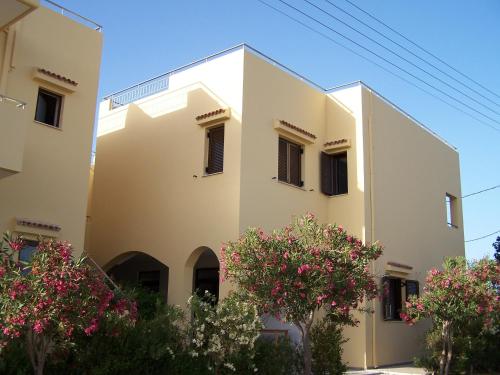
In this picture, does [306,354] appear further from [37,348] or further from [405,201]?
[405,201]

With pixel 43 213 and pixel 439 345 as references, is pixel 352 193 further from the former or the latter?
pixel 43 213

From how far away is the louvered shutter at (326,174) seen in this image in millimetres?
16094

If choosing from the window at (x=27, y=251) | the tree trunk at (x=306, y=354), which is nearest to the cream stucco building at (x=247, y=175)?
the tree trunk at (x=306, y=354)

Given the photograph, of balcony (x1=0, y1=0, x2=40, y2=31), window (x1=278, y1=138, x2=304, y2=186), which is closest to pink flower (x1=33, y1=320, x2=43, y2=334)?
balcony (x1=0, y1=0, x2=40, y2=31)

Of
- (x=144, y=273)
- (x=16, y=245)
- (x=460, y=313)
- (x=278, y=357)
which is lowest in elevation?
(x=278, y=357)

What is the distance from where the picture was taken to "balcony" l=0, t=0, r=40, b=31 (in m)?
10.1

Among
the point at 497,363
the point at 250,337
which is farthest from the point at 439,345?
the point at 250,337

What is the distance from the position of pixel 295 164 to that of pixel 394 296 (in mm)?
4647

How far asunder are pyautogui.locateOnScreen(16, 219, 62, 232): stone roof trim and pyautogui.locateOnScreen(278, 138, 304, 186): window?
5.65 metres

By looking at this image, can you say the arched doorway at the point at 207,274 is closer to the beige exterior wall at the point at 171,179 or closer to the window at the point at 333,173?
the beige exterior wall at the point at 171,179

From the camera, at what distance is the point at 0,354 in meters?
7.80

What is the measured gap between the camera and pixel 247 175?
13.6 metres

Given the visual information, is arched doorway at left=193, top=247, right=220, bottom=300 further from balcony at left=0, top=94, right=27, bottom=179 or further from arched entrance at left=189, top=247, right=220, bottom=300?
balcony at left=0, top=94, right=27, bottom=179

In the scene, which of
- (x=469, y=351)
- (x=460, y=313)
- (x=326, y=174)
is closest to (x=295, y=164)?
(x=326, y=174)
